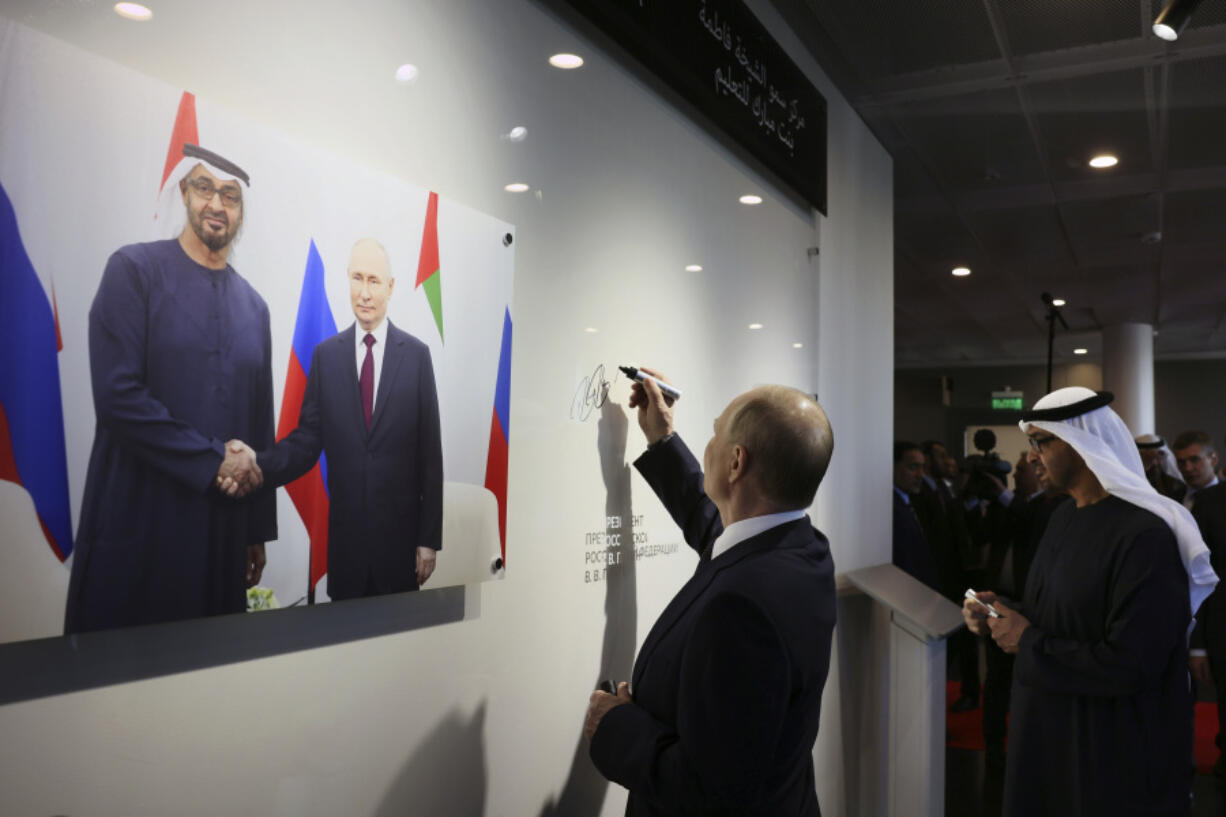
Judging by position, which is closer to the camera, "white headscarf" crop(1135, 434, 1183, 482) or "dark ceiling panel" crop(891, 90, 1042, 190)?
"dark ceiling panel" crop(891, 90, 1042, 190)

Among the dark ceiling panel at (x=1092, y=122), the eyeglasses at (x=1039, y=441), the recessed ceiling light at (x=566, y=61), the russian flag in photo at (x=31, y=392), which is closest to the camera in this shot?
the russian flag in photo at (x=31, y=392)

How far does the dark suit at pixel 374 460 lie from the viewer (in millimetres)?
1480

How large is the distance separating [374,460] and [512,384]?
46 centimetres

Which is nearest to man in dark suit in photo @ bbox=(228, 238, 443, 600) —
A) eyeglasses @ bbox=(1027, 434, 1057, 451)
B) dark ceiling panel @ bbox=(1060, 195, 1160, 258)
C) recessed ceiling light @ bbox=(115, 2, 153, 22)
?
recessed ceiling light @ bbox=(115, 2, 153, 22)

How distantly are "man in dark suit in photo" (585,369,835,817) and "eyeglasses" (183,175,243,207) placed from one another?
3.21 feet

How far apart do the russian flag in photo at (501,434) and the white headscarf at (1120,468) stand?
1.77 metres

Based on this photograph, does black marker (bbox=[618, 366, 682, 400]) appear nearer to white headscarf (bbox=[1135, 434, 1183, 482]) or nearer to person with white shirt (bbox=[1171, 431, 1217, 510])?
person with white shirt (bbox=[1171, 431, 1217, 510])

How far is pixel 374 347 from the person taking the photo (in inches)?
62.5

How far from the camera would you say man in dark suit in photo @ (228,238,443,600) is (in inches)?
58.7

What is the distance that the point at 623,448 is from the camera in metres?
2.43

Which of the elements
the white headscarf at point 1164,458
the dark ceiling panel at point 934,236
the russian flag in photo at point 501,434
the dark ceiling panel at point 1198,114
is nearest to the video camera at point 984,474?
the white headscarf at point 1164,458

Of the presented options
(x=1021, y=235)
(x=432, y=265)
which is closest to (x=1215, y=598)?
(x=1021, y=235)

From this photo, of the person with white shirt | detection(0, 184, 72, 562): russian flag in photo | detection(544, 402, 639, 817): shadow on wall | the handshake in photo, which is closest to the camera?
detection(0, 184, 72, 562): russian flag in photo

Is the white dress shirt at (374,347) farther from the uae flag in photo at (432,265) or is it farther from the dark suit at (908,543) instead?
the dark suit at (908,543)
